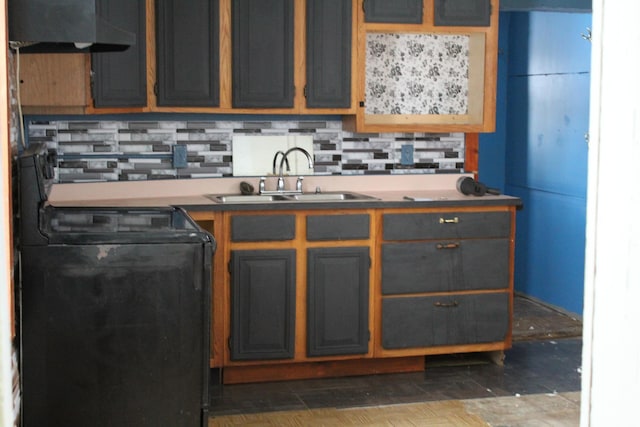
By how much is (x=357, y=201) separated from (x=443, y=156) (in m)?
1.06

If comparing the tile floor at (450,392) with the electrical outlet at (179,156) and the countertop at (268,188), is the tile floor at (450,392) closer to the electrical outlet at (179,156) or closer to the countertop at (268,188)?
the countertop at (268,188)

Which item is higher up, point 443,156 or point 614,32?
point 614,32

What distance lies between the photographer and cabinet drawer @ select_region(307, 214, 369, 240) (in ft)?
15.7

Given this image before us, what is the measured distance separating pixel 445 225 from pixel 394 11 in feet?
4.06

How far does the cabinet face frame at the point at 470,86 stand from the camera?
524 cm

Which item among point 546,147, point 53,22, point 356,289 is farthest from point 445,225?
point 53,22

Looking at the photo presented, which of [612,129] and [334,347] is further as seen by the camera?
[334,347]

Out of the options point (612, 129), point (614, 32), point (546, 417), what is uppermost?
point (614, 32)

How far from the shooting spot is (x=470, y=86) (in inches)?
220

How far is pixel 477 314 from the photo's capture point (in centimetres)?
509

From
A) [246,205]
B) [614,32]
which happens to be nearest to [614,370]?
[614,32]

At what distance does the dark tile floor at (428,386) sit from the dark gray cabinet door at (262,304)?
0.20 meters

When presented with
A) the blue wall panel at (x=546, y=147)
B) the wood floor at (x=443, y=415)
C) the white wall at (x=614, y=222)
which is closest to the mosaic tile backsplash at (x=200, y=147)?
the blue wall panel at (x=546, y=147)

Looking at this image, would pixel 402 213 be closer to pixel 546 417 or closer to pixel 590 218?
pixel 546 417
